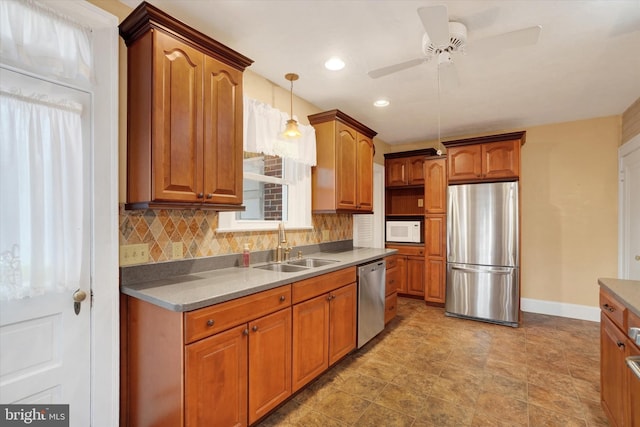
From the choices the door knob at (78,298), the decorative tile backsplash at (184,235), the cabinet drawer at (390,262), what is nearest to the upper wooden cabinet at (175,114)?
the decorative tile backsplash at (184,235)

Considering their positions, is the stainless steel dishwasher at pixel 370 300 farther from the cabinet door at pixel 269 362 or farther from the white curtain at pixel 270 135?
the white curtain at pixel 270 135

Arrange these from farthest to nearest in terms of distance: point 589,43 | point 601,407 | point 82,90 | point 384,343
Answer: point 384,343
point 589,43
point 601,407
point 82,90

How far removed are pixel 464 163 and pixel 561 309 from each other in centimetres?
235

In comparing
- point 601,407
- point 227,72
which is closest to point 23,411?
point 227,72

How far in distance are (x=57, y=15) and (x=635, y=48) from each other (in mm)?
3783

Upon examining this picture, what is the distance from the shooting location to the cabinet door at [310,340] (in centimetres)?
213

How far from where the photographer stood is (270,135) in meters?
2.75

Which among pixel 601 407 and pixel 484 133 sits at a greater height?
pixel 484 133

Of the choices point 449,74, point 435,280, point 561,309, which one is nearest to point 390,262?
point 435,280

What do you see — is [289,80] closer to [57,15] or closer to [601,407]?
[57,15]

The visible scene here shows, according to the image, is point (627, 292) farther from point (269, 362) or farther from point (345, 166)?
point (345, 166)

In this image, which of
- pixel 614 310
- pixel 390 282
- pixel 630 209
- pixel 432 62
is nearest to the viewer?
pixel 614 310

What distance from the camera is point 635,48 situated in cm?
230

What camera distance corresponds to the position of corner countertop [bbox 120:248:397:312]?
1.51m
